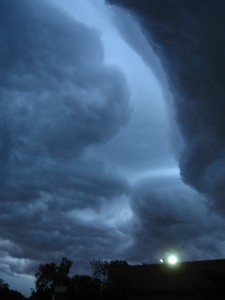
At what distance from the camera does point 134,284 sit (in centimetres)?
6662

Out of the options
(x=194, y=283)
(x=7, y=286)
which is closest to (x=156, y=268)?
(x=194, y=283)

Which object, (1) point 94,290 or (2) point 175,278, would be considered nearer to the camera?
(1) point 94,290

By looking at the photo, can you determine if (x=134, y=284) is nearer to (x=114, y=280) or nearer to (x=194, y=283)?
(x=114, y=280)

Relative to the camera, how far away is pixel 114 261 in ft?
367

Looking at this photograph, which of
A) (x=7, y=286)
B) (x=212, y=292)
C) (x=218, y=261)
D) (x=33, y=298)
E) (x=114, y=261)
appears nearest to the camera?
(x=212, y=292)

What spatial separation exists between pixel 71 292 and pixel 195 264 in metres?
23.1

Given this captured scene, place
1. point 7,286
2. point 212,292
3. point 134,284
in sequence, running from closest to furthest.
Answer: point 212,292 < point 134,284 < point 7,286

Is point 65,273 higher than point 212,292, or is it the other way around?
point 65,273

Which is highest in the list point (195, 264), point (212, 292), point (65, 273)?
point (65, 273)

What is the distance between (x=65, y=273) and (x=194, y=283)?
3195 inches

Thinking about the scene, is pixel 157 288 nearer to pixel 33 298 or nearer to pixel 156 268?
pixel 156 268

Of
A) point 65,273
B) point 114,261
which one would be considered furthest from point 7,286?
point 114,261

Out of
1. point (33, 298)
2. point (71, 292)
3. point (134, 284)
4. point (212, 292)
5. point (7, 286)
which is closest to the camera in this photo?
point (212, 292)

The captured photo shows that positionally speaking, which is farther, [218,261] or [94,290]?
[218,261]
